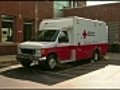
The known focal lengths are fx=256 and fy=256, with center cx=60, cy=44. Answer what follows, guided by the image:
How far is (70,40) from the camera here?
14.3 m

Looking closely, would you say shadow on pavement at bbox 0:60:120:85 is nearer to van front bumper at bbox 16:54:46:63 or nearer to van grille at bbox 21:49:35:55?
van front bumper at bbox 16:54:46:63

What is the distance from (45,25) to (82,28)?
7.30 feet

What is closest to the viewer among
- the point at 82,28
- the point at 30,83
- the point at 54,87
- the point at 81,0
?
the point at 54,87

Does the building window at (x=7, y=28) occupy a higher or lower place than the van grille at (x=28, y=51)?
higher

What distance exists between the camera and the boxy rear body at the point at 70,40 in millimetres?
13108

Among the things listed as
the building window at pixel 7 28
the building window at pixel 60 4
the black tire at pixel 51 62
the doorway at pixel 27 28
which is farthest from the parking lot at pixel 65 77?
the building window at pixel 60 4

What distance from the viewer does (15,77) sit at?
11141 millimetres

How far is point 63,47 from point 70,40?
32.2 inches

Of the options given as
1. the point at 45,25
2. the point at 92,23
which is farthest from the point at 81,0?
the point at 45,25

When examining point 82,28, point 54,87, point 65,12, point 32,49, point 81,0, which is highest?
point 81,0

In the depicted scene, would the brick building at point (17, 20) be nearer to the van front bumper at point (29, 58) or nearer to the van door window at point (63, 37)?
the van front bumper at point (29, 58)

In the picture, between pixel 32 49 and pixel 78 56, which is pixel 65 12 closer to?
pixel 78 56

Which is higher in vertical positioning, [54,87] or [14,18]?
[14,18]

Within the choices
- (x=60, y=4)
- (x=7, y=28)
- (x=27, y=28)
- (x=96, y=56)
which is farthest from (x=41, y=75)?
(x=60, y=4)
